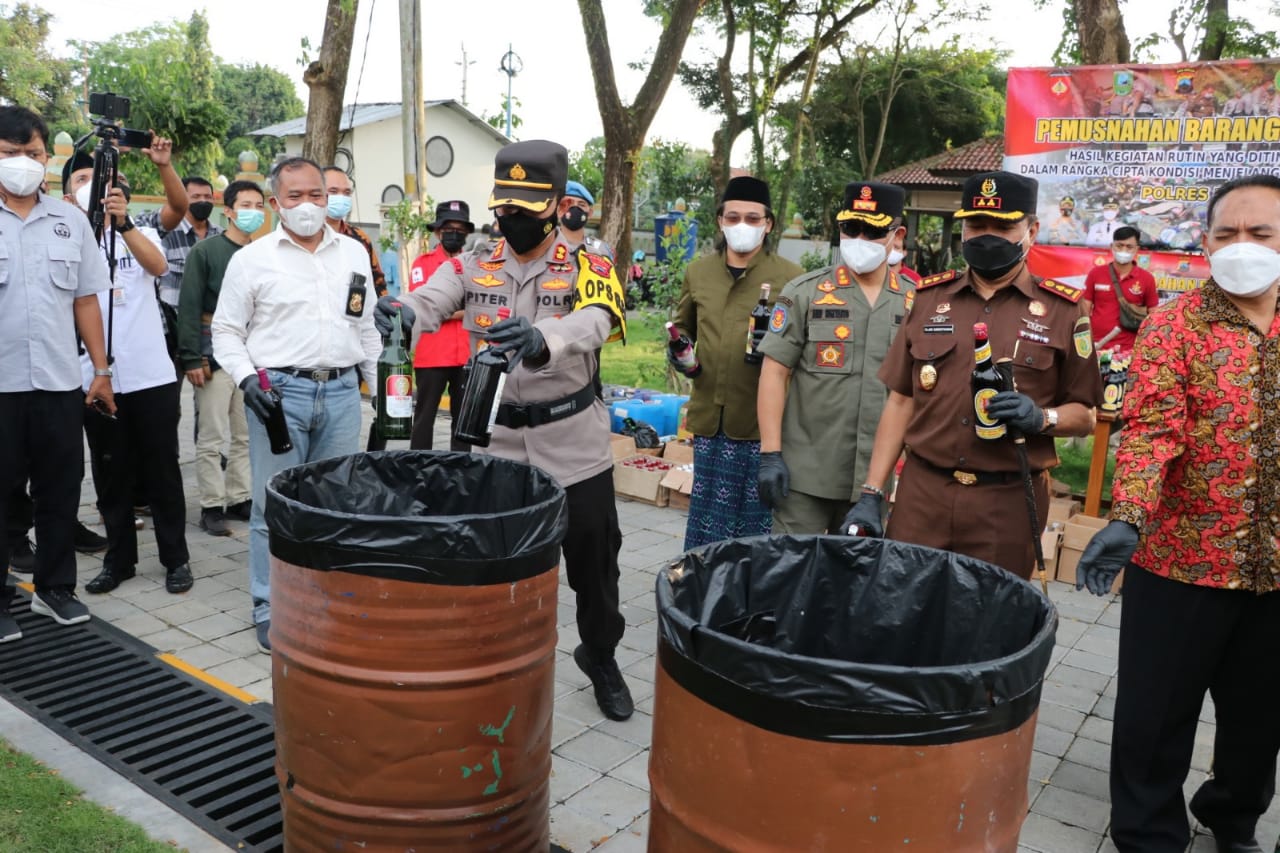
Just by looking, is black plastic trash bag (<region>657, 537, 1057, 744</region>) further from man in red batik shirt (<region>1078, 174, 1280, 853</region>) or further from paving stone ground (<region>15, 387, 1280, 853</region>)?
paving stone ground (<region>15, 387, 1280, 853</region>)

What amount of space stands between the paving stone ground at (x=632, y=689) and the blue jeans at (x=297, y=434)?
1.15ft

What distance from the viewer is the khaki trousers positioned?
5.88 m

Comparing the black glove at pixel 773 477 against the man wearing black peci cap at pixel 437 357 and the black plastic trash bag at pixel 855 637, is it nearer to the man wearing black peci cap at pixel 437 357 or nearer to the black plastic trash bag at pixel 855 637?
the black plastic trash bag at pixel 855 637

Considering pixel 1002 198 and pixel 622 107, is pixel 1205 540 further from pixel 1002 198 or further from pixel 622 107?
pixel 622 107

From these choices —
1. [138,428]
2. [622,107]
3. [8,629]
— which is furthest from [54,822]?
[622,107]

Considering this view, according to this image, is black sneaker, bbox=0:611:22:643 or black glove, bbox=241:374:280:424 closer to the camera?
black glove, bbox=241:374:280:424

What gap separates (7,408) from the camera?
13.5 feet

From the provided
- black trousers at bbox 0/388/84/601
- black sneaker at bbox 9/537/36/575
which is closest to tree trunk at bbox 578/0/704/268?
black sneaker at bbox 9/537/36/575

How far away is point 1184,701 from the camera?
9.54 feet

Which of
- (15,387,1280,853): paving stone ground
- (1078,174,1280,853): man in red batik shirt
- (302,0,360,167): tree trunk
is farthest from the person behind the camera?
(302,0,360,167): tree trunk

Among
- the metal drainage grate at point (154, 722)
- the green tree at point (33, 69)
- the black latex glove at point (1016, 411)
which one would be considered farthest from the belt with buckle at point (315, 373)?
the green tree at point (33, 69)

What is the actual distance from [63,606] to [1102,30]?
30.0 ft

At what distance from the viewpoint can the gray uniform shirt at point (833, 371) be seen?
380 centimetres

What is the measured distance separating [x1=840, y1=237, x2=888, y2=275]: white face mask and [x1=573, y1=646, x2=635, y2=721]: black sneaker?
1737mm
